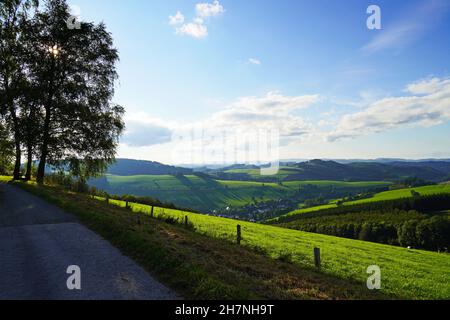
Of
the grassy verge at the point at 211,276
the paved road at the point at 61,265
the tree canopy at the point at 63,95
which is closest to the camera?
the paved road at the point at 61,265

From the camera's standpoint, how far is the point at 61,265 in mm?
11469

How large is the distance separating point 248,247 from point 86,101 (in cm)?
2900

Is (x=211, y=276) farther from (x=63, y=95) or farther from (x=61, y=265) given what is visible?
(x=63, y=95)

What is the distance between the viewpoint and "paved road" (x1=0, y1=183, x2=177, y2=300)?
29.9ft

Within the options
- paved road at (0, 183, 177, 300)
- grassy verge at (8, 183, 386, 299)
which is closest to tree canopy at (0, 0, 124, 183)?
paved road at (0, 183, 177, 300)

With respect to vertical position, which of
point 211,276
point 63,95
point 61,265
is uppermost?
point 63,95

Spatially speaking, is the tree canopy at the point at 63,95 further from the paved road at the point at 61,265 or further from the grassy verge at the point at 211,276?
the grassy verge at the point at 211,276

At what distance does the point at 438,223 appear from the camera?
296 ft

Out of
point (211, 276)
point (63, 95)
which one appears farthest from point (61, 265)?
point (63, 95)

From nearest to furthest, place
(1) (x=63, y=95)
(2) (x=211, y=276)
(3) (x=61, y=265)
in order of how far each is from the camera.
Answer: (2) (x=211, y=276) < (3) (x=61, y=265) < (1) (x=63, y=95)

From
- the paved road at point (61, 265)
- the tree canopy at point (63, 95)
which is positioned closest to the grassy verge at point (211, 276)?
the paved road at point (61, 265)

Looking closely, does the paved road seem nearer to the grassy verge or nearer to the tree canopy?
the grassy verge

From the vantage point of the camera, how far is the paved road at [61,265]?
910cm
